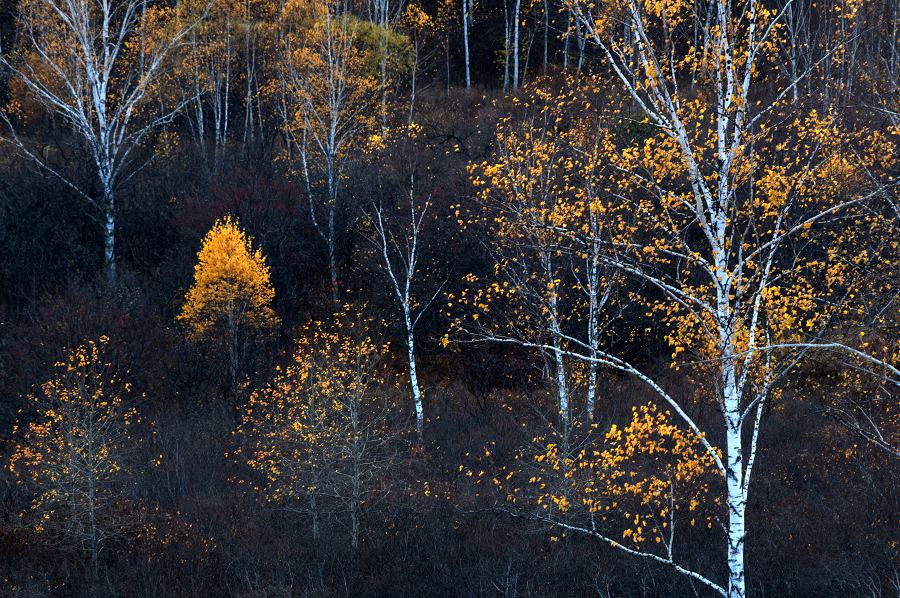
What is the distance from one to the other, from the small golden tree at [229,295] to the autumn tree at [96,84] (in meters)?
3.99

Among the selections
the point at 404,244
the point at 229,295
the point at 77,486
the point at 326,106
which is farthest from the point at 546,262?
the point at 326,106

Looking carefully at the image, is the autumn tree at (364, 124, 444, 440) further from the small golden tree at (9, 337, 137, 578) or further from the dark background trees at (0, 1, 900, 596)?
the small golden tree at (9, 337, 137, 578)

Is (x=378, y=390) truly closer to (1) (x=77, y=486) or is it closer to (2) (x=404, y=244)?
(1) (x=77, y=486)

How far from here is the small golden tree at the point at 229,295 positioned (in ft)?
75.4

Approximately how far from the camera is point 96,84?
80.4 feet

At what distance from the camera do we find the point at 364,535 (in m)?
16.6

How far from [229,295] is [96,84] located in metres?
7.72

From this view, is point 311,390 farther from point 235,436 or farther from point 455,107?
point 455,107

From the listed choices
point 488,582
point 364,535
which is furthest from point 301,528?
point 488,582

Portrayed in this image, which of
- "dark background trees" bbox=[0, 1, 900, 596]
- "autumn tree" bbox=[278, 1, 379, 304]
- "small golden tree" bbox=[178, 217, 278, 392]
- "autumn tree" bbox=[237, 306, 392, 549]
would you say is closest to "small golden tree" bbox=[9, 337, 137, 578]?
"dark background trees" bbox=[0, 1, 900, 596]

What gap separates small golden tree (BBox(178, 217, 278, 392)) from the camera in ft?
A: 75.4

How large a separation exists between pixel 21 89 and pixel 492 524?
34.8 m

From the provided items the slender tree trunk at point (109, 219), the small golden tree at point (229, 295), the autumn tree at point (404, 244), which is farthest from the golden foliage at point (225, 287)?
the autumn tree at point (404, 244)

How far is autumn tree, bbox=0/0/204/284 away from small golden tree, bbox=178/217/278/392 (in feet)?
13.1
